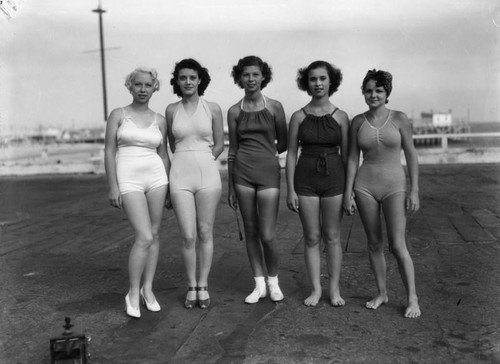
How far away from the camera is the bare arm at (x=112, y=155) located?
4.04 m

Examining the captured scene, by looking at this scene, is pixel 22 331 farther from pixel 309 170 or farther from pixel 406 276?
pixel 406 276

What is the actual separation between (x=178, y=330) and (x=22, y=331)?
1.10 meters

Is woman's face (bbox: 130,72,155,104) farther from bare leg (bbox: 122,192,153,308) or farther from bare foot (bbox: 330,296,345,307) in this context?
bare foot (bbox: 330,296,345,307)

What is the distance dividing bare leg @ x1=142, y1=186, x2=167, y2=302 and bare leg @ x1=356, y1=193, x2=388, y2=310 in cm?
147

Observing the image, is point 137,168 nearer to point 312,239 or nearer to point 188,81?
point 188,81

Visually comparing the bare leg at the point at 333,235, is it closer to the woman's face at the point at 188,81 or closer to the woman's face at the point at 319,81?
the woman's face at the point at 319,81

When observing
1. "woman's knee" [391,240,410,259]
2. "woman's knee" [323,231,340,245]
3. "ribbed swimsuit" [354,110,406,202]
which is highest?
"ribbed swimsuit" [354,110,406,202]

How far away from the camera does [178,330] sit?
3789 millimetres

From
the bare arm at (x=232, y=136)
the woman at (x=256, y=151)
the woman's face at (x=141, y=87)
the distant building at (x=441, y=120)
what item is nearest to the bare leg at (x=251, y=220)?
the woman at (x=256, y=151)

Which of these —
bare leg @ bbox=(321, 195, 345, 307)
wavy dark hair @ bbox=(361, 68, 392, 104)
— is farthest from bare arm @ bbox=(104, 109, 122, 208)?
wavy dark hair @ bbox=(361, 68, 392, 104)

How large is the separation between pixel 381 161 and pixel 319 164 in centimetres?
45

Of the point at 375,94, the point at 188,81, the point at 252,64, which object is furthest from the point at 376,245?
the point at 188,81

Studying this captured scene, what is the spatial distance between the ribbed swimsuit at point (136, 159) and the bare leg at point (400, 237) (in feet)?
5.53

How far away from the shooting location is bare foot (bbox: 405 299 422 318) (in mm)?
3947
